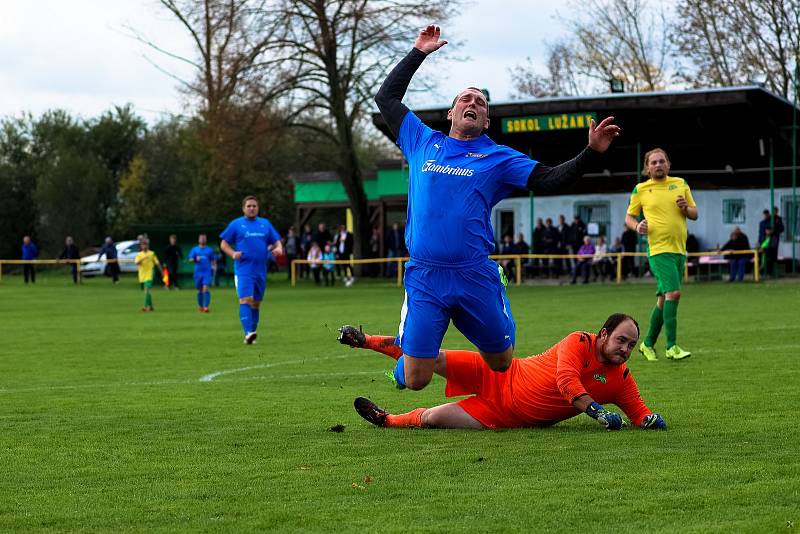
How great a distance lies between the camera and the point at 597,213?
45.8 m

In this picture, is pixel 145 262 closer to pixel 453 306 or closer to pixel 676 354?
pixel 676 354

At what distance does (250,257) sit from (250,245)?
177 millimetres

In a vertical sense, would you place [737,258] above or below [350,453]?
above

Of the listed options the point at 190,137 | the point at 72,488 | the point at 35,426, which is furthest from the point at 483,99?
the point at 190,137

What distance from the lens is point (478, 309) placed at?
821cm

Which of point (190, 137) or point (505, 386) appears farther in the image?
point (190, 137)

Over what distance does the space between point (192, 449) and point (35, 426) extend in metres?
1.94

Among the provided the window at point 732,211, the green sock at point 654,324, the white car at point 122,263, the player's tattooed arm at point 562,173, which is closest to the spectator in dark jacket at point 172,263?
the white car at point 122,263

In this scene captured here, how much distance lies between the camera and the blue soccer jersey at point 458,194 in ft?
26.8

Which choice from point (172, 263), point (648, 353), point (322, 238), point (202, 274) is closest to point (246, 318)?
point (648, 353)

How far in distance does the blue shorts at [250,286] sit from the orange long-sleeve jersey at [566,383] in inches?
392

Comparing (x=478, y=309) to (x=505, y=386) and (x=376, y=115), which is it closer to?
(x=505, y=386)

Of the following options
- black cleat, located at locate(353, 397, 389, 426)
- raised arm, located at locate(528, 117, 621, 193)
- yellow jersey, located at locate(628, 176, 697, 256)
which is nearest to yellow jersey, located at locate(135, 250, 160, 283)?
yellow jersey, located at locate(628, 176, 697, 256)

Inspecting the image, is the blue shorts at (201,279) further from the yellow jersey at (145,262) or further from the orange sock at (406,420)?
the orange sock at (406,420)
